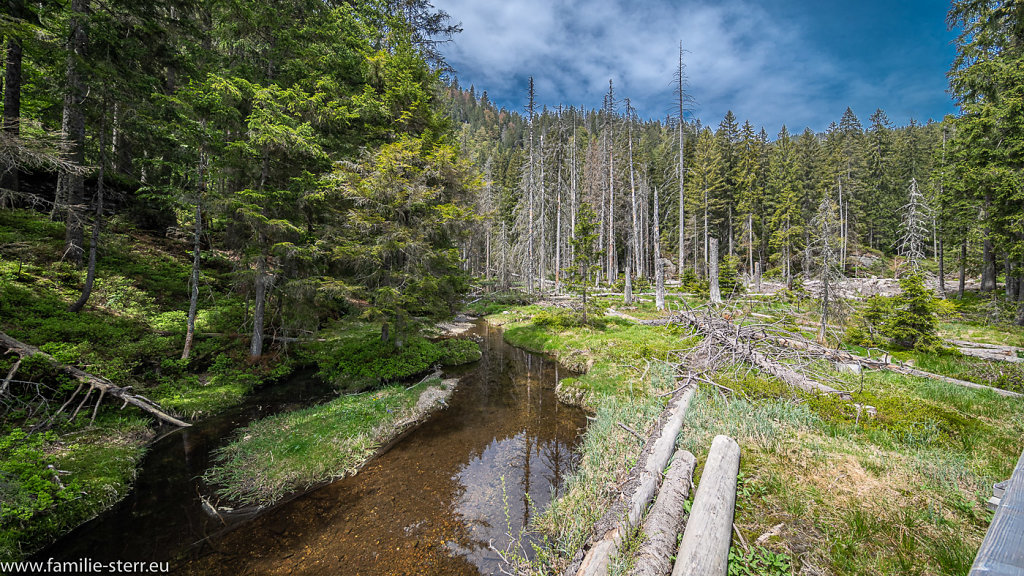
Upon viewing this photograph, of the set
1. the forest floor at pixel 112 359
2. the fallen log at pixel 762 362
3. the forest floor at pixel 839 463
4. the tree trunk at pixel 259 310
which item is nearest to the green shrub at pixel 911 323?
the forest floor at pixel 839 463

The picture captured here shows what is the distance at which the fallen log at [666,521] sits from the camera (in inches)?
135

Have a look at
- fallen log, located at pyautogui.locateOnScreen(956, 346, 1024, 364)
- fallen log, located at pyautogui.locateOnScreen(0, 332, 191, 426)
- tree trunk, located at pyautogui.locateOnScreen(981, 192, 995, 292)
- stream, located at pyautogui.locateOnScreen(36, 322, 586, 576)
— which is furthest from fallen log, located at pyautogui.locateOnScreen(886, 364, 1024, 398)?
fallen log, located at pyautogui.locateOnScreen(0, 332, 191, 426)

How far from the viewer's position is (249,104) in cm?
1140

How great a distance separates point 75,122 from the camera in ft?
35.6

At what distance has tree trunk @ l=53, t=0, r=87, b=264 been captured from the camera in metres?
9.55

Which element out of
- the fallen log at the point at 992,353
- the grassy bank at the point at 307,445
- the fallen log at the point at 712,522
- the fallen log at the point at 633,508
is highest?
the fallen log at the point at 992,353

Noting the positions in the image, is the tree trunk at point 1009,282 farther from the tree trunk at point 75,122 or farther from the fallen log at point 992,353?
the tree trunk at point 75,122

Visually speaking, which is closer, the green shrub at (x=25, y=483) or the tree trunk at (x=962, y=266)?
the green shrub at (x=25, y=483)

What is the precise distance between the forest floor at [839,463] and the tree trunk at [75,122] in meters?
14.9

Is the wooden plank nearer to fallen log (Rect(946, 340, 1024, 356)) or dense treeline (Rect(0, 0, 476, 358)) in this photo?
dense treeline (Rect(0, 0, 476, 358))

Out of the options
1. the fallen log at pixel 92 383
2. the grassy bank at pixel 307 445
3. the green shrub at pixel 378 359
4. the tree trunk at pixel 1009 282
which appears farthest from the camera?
the tree trunk at pixel 1009 282

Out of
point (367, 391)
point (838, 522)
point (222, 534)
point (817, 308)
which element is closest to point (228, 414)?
point (367, 391)

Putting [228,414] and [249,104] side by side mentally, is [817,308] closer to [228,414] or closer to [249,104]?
[228,414]

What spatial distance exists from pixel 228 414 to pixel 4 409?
11.9 feet
